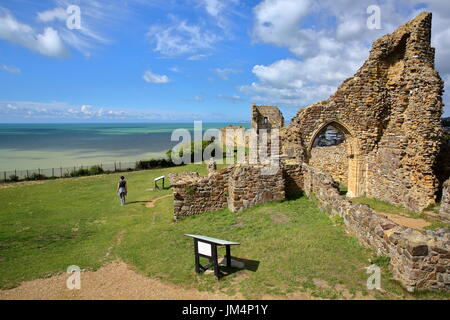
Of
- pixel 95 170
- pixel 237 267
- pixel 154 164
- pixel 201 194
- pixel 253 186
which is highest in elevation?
pixel 253 186

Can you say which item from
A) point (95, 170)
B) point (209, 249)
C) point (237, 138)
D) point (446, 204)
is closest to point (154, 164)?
point (95, 170)

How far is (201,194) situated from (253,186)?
7.22ft

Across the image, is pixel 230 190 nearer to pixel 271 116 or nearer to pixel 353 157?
pixel 353 157

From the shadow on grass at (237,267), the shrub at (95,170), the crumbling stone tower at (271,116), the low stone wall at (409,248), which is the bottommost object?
the shadow on grass at (237,267)

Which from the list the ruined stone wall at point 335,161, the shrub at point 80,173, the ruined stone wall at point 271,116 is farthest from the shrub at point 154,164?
the ruined stone wall at point 335,161

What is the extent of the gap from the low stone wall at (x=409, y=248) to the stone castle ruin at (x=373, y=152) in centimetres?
4

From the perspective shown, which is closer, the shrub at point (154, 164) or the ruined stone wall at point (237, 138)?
the shrub at point (154, 164)

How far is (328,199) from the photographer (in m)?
9.34

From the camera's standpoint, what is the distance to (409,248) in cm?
522

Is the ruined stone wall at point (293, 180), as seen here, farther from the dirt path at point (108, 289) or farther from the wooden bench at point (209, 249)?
the dirt path at point (108, 289)

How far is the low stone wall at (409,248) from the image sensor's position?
5152 mm

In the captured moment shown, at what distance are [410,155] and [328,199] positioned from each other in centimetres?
567
